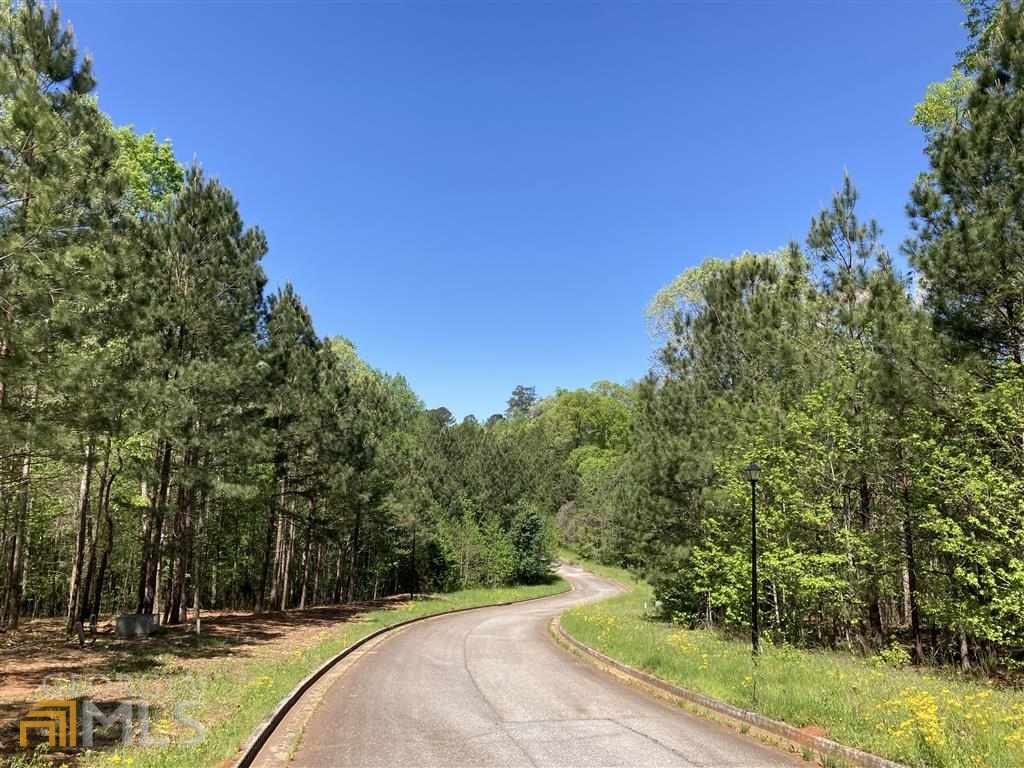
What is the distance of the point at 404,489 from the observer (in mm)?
37812

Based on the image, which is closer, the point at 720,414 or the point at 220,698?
the point at 220,698

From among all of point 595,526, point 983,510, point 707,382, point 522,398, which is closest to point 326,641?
point 707,382

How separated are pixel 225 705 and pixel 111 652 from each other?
6926mm

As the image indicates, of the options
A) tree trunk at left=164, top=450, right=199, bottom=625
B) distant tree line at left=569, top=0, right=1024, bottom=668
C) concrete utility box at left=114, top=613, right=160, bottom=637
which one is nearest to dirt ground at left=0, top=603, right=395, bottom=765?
concrete utility box at left=114, top=613, right=160, bottom=637

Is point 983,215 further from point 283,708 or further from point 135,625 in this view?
point 135,625

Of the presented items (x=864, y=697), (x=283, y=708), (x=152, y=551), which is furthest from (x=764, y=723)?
(x=152, y=551)

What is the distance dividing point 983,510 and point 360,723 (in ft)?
36.9

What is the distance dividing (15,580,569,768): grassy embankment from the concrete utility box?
181 cm

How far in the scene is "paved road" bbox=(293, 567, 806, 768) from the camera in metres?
7.04

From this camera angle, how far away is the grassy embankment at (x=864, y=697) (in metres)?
6.14

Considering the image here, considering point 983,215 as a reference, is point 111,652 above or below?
below

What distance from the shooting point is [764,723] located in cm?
821

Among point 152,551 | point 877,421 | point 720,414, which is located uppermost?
point 720,414

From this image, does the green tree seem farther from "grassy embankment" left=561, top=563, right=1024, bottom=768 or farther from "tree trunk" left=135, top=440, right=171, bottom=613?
"tree trunk" left=135, top=440, right=171, bottom=613
